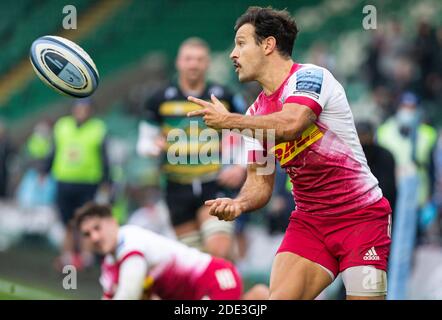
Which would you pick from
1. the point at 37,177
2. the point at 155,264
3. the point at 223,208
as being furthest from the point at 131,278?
the point at 37,177

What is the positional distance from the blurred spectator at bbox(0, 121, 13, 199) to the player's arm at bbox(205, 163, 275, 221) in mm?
11439

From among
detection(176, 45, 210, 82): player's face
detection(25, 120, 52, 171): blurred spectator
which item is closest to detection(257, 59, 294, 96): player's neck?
detection(176, 45, 210, 82): player's face

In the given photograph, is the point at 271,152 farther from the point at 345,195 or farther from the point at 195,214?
the point at 195,214

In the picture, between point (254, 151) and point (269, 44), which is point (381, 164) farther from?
point (269, 44)

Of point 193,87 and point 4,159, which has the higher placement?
point 4,159

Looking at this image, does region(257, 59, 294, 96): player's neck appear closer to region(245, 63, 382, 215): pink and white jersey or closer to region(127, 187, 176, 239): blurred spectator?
region(245, 63, 382, 215): pink and white jersey

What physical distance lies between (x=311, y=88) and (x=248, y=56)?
1.75 ft

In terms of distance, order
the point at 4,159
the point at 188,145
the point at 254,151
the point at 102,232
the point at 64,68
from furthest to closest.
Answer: the point at 4,159
the point at 188,145
the point at 102,232
the point at 64,68
the point at 254,151

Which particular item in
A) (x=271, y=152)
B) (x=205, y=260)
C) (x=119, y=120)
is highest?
(x=119, y=120)

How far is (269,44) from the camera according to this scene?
6.35 m

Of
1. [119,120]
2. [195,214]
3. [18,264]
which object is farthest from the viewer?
[119,120]
